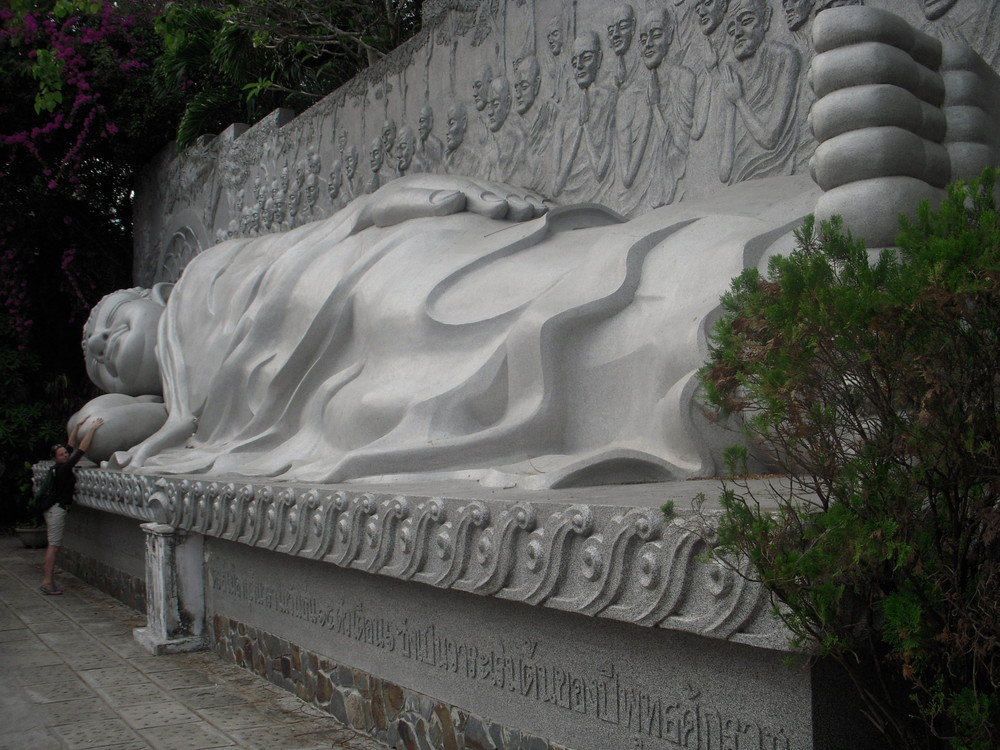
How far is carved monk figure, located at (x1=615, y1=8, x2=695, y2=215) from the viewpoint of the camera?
4.14 m

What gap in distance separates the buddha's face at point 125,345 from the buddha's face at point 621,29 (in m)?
3.19

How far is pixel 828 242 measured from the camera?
1.39 meters

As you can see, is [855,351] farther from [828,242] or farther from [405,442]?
[405,442]

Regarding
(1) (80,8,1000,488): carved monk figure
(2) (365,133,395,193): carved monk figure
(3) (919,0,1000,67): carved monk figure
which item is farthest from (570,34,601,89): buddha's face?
(2) (365,133,395,193): carved monk figure

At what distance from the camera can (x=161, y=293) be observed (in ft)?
20.8

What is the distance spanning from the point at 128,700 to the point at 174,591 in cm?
79

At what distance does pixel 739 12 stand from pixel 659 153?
0.66m

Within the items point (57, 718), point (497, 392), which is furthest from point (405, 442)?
point (57, 718)

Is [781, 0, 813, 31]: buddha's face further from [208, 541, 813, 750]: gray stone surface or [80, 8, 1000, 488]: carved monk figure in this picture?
[208, 541, 813, 750]: gray stone surface

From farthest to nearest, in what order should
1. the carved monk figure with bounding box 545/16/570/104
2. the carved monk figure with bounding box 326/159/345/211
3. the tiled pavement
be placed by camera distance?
the carved monk figure with bounding box 326/159/345/211, the carved monk figure with bounding box 545/16/570/104, the tiled pavement

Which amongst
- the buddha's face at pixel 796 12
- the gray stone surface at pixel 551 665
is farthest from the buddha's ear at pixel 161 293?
the buddha's face at pixel 796 12

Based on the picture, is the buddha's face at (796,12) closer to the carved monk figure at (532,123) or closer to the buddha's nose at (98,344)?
the carved monk figure at (532,123)

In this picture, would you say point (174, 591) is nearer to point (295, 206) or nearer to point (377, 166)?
point (377, 166)

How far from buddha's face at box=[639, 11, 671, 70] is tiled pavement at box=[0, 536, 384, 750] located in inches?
116
